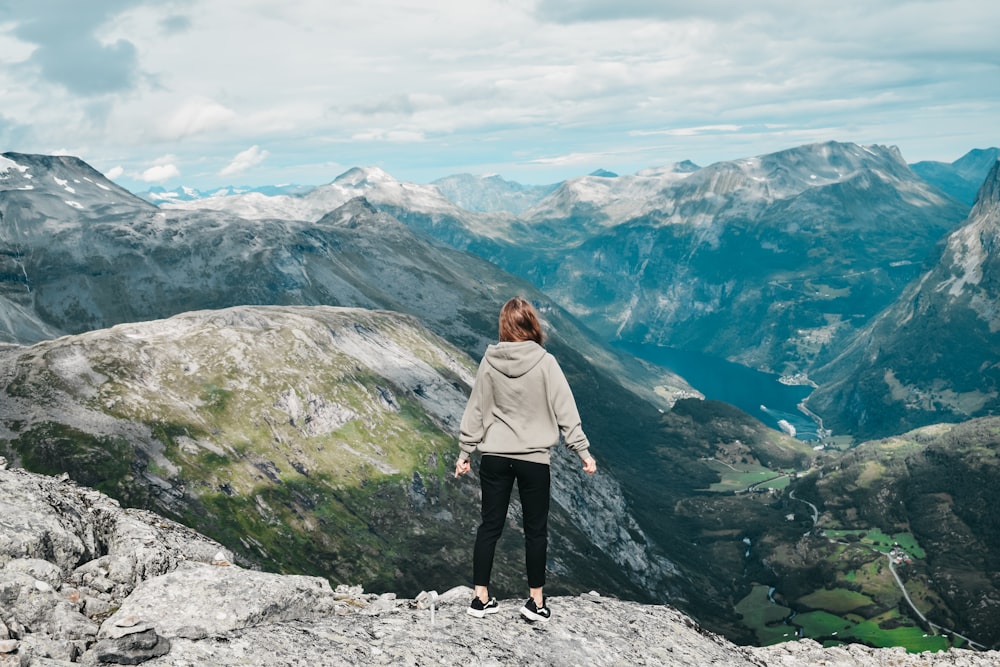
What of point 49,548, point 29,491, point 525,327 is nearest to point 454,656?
point 525,327

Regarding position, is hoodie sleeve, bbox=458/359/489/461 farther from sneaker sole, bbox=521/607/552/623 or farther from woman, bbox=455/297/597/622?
sneaker sole, bbox=521/607/552/623

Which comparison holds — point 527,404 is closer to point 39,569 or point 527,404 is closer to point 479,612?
point 479,612

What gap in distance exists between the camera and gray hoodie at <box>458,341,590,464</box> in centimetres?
1786

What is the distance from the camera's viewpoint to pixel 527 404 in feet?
59.2

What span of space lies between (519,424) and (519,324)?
261 cm

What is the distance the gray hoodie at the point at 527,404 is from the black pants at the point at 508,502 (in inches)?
12.4

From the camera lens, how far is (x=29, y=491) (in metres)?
20.0

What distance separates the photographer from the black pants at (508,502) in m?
18.0

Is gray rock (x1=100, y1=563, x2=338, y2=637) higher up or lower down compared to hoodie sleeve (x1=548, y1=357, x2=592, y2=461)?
lower down

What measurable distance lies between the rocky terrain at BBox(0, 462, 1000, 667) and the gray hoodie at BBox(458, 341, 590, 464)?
5.06m

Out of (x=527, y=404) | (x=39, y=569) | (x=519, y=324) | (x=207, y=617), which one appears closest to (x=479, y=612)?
(x=527, y=404)

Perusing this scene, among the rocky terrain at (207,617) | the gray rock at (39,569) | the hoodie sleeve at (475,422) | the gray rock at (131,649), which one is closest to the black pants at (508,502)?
the hoodie sleeve at (475,422)

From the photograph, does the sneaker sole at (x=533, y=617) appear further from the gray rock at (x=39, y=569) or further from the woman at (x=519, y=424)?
the gray rock at (x=39, y=569)

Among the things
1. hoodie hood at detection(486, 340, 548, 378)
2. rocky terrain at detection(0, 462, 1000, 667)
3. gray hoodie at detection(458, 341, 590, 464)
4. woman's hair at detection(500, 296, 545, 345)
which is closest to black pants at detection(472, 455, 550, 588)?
gray hoodie at detection(458, 341, 590, 464)
